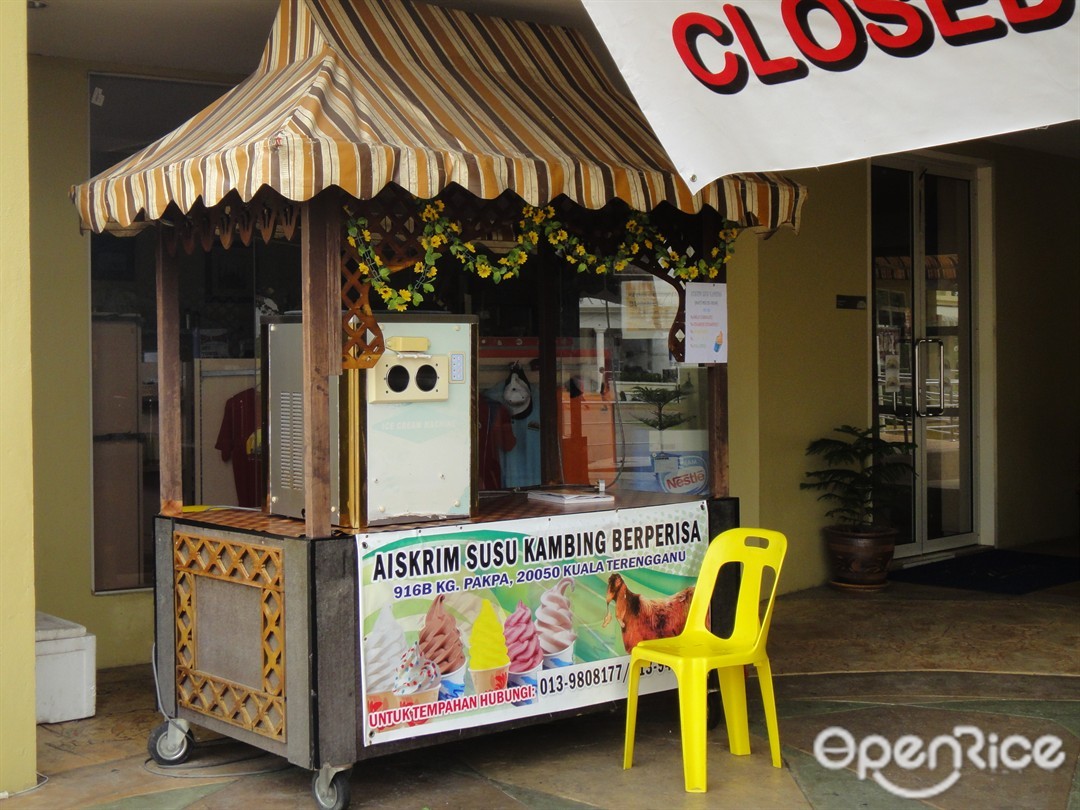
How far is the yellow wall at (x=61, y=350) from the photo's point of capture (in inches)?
246

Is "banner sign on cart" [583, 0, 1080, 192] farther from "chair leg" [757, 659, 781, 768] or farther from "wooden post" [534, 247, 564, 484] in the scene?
"wooden post" [534, 247, 564, 484]

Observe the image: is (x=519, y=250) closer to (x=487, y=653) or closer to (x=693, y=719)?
(x=487, y=653)

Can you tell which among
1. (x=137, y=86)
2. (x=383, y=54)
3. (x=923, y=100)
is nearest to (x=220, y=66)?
(x=137, y=86)

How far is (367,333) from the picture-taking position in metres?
4.58

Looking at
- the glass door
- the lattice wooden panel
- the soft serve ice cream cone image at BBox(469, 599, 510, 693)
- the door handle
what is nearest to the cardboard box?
the lattice wooden panel

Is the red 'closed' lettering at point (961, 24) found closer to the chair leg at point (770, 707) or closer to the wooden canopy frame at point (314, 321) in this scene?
the wooden canopy frame at point (314, 321)

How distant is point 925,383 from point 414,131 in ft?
19.1

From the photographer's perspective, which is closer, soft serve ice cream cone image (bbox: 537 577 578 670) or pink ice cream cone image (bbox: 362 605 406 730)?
pink ice cream cone image (bbox: 362 605 406 730)

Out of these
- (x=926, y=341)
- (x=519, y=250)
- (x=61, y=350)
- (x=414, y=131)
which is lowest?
(x=61, y=350)

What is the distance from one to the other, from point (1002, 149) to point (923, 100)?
21.8 feet

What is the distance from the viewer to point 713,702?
5504 millimetres

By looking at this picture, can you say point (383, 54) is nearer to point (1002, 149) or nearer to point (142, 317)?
point (142, 317)

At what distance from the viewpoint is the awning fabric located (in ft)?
13.5

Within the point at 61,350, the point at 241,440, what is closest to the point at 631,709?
the point at 241,440
